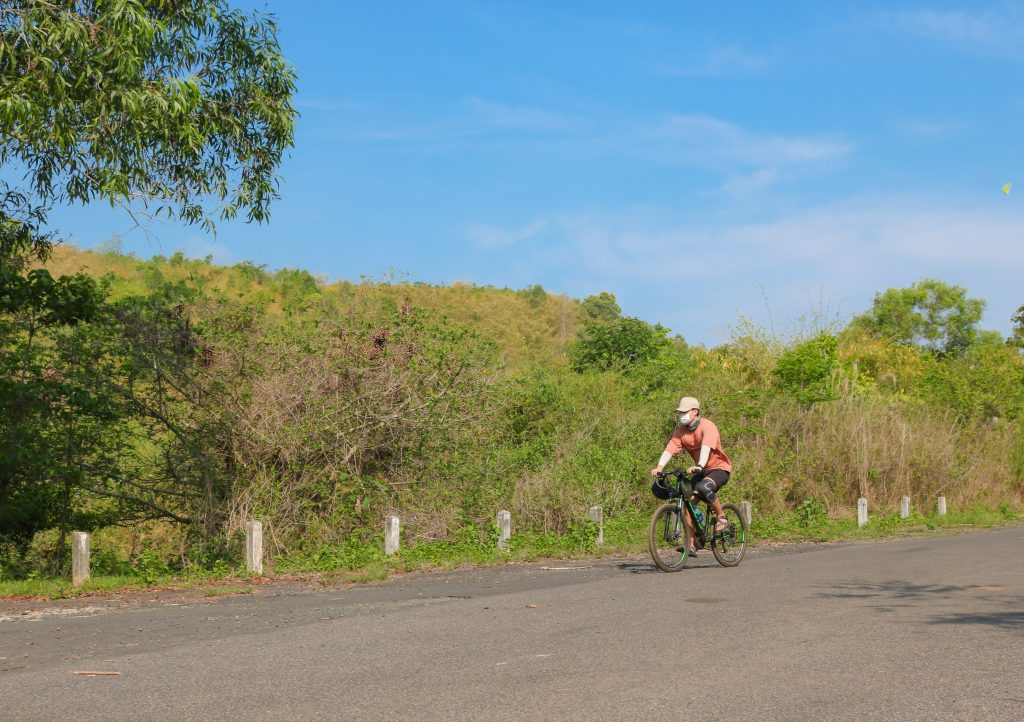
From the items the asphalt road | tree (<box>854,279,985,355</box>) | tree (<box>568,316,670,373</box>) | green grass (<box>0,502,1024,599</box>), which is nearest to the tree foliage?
tree (<box>854,279,985,355</box>)

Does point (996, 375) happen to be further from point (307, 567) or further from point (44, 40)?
point (44, 40)

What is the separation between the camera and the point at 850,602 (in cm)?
961

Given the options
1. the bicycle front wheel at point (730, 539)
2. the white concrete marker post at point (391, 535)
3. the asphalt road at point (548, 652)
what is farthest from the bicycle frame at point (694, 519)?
the white concrete marker post at point (391, 535)

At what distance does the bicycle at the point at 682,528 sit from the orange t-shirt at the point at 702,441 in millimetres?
367

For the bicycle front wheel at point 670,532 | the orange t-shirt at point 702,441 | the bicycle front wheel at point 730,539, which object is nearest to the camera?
the bicycle front wheel at point 670,532

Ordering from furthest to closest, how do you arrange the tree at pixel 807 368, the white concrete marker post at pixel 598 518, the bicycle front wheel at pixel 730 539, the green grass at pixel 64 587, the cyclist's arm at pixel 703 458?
the tree at pixel 807 368
the white concrete marker post at pixel 598 518
the bicycle front wheel at pixel 730 539
the cyclist's arm at pixel 703 458
the green grass at pixel 64 587

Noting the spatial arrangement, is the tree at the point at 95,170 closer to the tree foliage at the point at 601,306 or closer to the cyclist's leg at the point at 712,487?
the cyclist's leg at the point at 712,487

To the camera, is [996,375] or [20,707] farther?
[996,375]

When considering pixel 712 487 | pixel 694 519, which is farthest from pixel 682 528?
pixel 712 487

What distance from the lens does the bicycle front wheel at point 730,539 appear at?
527 inches

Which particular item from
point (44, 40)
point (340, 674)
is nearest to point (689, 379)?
point (44, 40)

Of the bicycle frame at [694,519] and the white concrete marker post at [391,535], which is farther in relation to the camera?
the white concrete marker post at [391,535]

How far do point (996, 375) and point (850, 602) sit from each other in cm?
3206

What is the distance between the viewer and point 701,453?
42.9 ft
